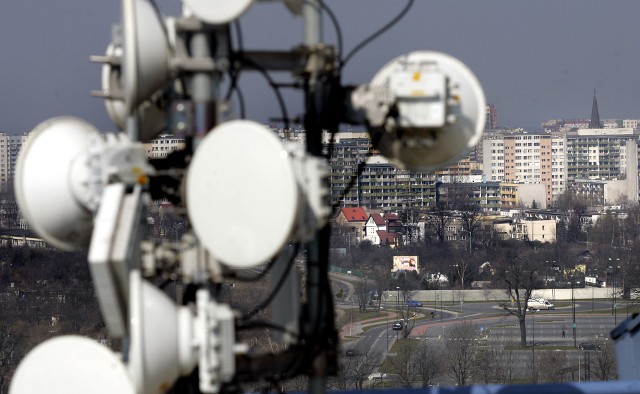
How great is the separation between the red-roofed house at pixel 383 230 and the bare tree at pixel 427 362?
80.0ft

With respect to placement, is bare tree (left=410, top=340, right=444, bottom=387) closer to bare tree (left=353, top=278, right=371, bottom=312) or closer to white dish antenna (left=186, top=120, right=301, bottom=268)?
bare tree (left=353, top=278, right=371, bottom=312)

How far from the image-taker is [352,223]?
192 feet

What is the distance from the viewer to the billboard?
156ft

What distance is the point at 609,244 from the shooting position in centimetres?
5722

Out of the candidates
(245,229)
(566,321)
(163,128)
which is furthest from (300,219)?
(566,321)

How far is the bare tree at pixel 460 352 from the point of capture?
28.1 m

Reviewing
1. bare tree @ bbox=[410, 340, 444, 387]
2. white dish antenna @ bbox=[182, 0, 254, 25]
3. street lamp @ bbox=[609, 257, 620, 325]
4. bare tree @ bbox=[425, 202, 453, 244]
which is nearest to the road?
street lamp @ bbox=[609, 257, 620, 325]

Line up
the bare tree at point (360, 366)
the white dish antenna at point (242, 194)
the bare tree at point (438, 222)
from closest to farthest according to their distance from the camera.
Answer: the white dish antenna at point (242, 194) → the bare tree at point (360, 366) → the bare tree at point (438, 222)

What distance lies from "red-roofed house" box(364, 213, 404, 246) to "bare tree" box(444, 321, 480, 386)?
2278 cm

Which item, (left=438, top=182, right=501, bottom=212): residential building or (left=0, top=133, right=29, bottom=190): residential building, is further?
(left=0, top=133, right=29, bottom=190): residential building

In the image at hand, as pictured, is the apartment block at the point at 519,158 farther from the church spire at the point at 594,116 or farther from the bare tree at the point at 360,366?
the bare tree at the point at 360,366

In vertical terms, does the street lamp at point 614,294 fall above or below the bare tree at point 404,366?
above

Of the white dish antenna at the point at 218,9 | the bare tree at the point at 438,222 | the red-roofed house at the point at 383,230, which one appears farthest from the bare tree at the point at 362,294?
the white dish antenna at the point at 218,9

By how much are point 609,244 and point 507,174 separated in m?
34.7
